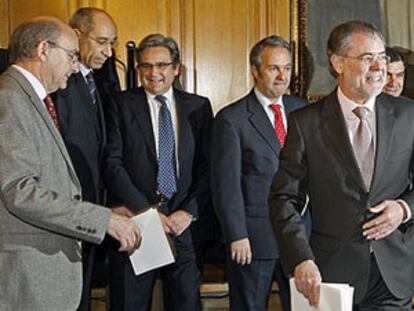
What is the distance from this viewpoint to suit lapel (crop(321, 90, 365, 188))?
2.64 meters

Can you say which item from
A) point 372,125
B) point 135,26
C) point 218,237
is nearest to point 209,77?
point 135,26

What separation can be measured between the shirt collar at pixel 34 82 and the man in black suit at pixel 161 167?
1108 mm

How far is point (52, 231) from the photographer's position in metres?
2.63

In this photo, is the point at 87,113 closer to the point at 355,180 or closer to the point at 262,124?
the point at 262,124

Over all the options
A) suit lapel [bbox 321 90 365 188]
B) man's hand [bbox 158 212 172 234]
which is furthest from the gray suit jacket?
man's hand [bbox 158 212 172 234]

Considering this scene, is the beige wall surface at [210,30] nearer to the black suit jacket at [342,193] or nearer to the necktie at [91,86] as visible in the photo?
the necktie at [91,86]

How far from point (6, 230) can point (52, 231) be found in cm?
15

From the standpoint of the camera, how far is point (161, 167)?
3875 millimetres

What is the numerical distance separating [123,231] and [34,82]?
612mm

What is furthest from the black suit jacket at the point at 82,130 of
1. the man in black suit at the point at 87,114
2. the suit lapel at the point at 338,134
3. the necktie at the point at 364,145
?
the necktie at the point at 364,145

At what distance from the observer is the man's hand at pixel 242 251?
365cm

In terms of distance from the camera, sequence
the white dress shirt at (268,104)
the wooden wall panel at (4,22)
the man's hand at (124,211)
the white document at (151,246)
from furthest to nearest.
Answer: the wooden wall panel at (4,22), the white dress shirt at (268,104), the man's hand at (124,211), the white document at (151,246)

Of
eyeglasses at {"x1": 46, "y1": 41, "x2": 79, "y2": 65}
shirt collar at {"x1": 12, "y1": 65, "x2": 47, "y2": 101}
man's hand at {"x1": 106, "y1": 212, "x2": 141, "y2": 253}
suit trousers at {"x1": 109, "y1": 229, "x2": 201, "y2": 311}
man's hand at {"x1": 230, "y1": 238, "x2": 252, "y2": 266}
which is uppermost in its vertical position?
eyeglasses at {"x1": 46, "y1": 41, "x2": 79, "y2": 65}

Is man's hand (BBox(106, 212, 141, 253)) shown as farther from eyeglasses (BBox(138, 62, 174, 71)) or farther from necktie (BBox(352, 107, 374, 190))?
eyeglasses (BBox(138, 62, 174, 71))
